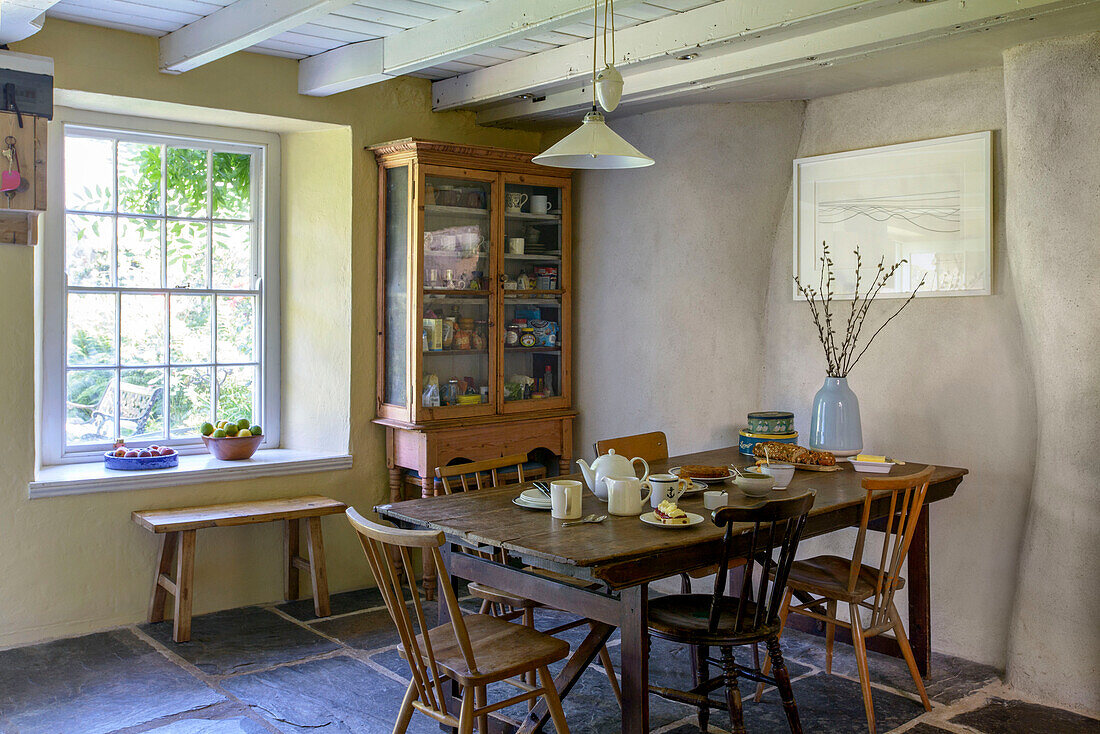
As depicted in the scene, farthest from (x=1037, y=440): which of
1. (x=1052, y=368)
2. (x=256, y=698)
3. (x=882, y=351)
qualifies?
(x=256, y=698)

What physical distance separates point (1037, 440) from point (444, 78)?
338 centimetres

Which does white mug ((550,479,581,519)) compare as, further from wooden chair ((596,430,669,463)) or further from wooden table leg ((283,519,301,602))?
wooden table leg ((283,519,301,602))

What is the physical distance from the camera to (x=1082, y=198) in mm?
3678

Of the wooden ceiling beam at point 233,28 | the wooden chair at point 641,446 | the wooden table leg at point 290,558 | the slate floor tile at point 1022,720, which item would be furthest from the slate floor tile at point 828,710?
the wooden ceiling beam at point 233,28

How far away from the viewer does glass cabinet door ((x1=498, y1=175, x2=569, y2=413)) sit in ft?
17.0

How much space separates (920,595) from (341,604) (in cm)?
276

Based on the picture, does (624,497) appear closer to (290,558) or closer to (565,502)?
(565,502)

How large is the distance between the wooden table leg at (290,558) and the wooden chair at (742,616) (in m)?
2.36

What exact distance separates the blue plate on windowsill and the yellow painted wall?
0.14 meters

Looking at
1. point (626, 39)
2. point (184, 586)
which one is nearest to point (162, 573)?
point (184, 586)

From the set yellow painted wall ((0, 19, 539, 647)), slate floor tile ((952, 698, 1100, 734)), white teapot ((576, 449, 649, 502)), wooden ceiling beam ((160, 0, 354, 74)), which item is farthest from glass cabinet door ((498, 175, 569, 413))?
slate floor tile ((952, 698, 1100, 734))

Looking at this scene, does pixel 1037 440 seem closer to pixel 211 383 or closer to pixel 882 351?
pixel 882 351

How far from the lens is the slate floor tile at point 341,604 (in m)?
4.68

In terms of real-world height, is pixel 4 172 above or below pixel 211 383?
above
